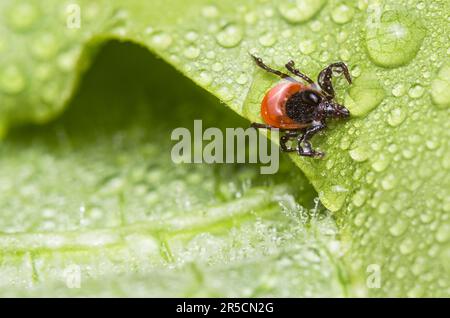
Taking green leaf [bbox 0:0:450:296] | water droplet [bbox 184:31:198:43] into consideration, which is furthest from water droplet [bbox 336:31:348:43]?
water droplet [bbox 184:31:198:43]

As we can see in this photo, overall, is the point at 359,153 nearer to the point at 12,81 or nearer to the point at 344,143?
the point at 344,143

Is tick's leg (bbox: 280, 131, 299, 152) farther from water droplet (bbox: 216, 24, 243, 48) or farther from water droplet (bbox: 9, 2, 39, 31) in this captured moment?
water droplet (bbox: 9, 2, 39, 31)

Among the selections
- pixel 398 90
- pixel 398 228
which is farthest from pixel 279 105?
pixel 398 228

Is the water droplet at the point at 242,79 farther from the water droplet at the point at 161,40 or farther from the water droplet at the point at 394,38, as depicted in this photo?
the water droplet at the point at 394,38

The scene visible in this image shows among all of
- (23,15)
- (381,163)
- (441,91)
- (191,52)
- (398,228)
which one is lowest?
(398,228)
